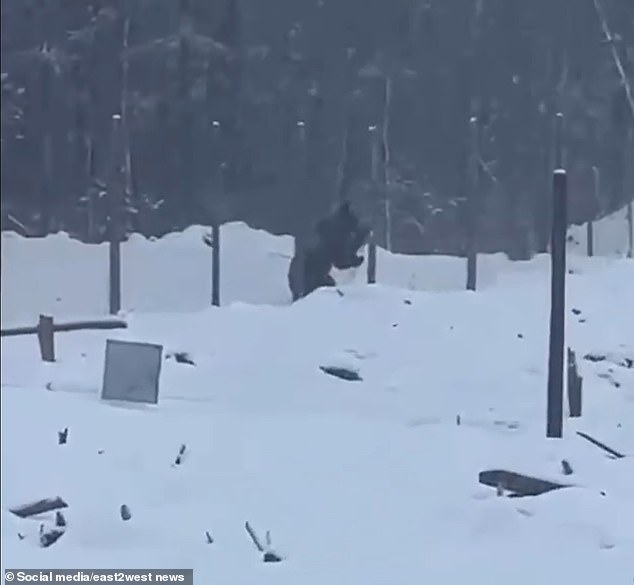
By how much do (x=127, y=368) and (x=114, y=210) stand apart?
8946 mm

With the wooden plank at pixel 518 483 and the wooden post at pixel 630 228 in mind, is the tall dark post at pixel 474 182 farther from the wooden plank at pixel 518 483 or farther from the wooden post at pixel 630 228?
the wooden plank at pixel 518 483

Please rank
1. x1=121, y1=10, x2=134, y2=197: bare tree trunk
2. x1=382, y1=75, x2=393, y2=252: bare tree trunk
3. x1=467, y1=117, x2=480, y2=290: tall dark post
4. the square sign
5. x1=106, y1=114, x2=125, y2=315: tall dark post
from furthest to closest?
x1=467, y1=117, x2=480, y2=290: tall dark post → x1=382, y1=75, x2=393, y2=252: bare tree trunk → x1=121, y1=10, x2=134, y2=197: bare tree trunk → x1=106, y1=114, x2=125, y2=315: tall dark post → the square sign

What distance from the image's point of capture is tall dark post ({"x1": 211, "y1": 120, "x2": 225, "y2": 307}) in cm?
1744

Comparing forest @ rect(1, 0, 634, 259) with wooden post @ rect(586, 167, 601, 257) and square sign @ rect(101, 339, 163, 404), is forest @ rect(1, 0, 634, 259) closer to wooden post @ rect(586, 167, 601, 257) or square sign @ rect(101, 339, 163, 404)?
wooden post @ rect(586, 167, 601, 257)

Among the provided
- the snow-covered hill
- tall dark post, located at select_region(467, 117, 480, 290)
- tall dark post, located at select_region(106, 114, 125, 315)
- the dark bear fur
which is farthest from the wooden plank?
tall dark post, located at select_region(467, 117, 480, 290)

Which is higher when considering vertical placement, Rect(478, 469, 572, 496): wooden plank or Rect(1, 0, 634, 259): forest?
Rect(1, 0, 634, 259): forest

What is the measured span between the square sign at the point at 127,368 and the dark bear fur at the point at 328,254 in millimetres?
11071

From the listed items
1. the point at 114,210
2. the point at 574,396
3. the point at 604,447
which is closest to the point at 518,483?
the point at 604,447

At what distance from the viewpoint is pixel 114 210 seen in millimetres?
14516

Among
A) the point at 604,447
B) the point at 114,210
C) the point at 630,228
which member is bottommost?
the point at 604,447

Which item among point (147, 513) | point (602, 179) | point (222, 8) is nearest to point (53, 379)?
point (147, 513)

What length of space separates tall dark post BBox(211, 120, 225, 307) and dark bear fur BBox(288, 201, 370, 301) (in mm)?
886

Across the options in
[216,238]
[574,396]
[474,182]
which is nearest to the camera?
[574,396]

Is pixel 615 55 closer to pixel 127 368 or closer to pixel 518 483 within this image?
pixel 518 483
